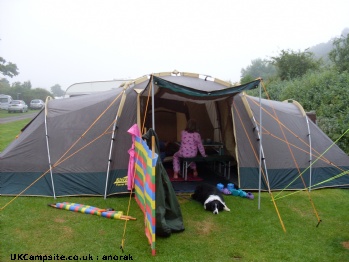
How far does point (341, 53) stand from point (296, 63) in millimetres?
3273

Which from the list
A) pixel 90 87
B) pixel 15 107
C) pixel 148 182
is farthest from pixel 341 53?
pixel 15 107

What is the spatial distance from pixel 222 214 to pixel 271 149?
6.10 ft

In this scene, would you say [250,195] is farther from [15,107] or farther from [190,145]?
[15,107]

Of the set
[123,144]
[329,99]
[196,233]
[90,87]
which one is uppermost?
[90,87]

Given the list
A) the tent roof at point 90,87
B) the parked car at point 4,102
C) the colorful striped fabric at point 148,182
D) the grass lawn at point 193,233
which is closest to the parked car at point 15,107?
the parked car at point 4,102

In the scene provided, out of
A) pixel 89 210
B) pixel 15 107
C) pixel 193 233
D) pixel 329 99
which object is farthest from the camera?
pixel 15 107

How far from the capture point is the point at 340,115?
7.66 metres

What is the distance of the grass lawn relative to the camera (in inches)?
128

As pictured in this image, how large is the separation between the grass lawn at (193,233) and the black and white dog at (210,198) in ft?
0.35

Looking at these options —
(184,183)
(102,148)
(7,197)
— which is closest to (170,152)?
(184,183)

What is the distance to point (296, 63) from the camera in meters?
17.8

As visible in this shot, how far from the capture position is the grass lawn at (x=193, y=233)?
→ 3246 millimetres

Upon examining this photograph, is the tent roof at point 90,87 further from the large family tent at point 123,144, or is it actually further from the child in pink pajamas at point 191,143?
the child in pink pajamas at point 191,143

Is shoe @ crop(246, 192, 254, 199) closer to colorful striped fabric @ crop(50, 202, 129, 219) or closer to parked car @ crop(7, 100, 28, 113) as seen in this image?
colorful striped fabric @ crop(50, 202, 129, 219)
